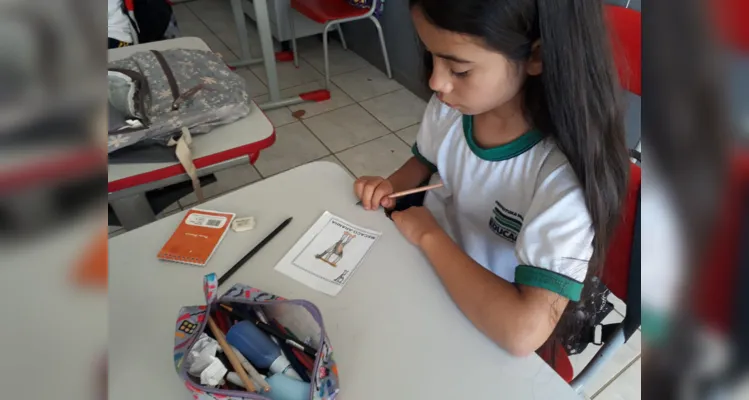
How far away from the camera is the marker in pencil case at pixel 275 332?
63 centimetres

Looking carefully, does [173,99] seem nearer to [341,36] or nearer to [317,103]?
[317,103]

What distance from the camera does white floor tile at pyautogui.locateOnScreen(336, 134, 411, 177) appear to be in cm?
231

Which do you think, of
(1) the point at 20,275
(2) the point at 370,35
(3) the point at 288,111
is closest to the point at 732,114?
(1) the point at 20,275

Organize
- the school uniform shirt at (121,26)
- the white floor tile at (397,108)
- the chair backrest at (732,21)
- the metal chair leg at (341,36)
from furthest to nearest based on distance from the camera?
the metal chair leg at (341,36)
the white floor tile at (397,108)
the school uniform shirt at (121,26)
the chair backrest at (732,21)

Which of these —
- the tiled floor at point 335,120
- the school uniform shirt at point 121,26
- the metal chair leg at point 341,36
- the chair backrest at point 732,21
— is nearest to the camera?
the chair backrest at point 732,21

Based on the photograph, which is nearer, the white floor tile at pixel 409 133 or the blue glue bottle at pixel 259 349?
the blue glue bottle at pixel 259 349

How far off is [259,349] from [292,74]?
105 inches

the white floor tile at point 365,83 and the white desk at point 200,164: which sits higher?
the white desk at point 200,164

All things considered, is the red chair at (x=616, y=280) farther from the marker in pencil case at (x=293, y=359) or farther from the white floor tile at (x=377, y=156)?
the white floor tile at (x=377, y=156)

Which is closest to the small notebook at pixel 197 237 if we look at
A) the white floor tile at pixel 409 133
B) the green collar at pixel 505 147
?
the green collar at pixel 505 147

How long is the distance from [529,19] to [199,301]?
0.60 meters

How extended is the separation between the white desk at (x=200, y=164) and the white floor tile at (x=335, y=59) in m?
1.94

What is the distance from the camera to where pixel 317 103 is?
2.81 m

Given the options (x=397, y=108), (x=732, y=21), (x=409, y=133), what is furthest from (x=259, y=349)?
(x=397, y=108)
